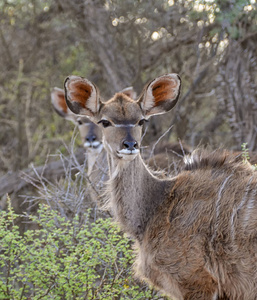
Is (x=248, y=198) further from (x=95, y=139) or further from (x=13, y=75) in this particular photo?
(x=13, y=75)

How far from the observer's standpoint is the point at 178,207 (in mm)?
3547

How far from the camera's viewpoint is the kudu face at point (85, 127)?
5.96m

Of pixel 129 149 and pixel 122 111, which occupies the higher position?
pixel 122 111

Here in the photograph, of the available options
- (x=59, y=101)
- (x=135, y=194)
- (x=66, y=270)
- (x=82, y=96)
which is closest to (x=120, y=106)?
(x=82, y=96)

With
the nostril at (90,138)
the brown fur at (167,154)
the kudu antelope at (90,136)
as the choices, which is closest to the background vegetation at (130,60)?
the brown fur at (167,154)

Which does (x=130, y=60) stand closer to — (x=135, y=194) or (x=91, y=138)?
(x=91, y=138)

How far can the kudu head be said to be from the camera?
12.4 ft

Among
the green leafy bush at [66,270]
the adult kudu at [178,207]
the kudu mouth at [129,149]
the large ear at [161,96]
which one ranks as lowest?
the green leafy bush at [66,270]

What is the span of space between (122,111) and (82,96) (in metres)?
0.33

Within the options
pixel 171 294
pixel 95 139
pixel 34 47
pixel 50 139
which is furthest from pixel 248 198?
pixel 34 47

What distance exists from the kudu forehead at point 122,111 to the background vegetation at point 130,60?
0.83 metres

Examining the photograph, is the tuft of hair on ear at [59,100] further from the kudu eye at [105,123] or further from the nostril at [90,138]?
the kudu eye at [105,123]

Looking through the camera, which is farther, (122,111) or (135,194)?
(122,111)

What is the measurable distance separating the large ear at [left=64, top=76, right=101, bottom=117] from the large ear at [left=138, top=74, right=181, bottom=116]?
32cm
